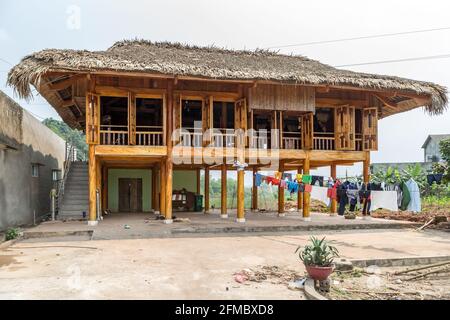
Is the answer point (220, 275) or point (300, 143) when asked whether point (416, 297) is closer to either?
point (220, 275)

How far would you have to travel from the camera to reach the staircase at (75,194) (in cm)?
1416

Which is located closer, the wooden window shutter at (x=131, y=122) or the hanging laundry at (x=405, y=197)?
the wooden window shutter at (x=131, y=122)

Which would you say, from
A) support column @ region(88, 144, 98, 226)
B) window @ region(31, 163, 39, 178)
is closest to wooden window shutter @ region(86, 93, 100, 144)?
support column @ region(88, 144, 98, 226)

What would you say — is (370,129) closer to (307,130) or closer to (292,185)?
(307,130)

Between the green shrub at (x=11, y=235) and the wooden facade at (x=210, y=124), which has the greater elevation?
the wooden facade at (x=210, y=124)

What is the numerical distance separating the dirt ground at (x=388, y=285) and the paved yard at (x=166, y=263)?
0.82m

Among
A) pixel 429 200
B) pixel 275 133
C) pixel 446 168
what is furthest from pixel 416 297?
pixel 429 200

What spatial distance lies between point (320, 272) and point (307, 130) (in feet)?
30.9

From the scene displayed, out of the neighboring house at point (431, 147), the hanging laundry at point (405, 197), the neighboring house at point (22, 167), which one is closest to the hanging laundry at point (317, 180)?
the hanging laundry at point (405, 197)

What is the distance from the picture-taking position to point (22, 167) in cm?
1341

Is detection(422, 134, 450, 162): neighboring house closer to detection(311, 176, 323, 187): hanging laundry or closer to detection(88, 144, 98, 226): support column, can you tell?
detection(311, 176, 323, 187): hanging laundry

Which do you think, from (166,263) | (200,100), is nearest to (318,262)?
(166,263)

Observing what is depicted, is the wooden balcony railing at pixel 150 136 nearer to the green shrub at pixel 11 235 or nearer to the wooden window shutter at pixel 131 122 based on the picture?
the wooden window shutter at pixel 131 122
